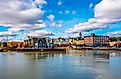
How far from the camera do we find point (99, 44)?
198 metres

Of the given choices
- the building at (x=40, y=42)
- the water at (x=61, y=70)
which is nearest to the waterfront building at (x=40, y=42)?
the building at (x=40, y=42)

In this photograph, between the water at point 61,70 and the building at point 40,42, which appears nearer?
the water at point 61,70

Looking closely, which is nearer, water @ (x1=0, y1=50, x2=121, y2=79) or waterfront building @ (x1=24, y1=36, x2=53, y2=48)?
water @ (x1=0, y1=50, x2=121, y2=79)

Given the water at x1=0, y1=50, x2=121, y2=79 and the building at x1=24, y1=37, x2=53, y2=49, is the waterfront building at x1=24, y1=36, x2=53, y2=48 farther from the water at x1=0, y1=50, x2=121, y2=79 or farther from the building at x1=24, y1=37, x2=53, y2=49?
the water at x1=0, y1=50, x2=121, y2=79

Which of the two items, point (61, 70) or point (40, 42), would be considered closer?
point (61, 70)

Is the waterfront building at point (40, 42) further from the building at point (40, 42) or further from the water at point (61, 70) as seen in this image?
the water at point (61, 70)

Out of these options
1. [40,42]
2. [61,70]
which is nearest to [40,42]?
[40,42]

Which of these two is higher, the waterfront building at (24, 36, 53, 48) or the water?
the waterfront building at (24, 36, 53, 48)

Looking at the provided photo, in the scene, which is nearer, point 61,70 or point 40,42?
point 61,70

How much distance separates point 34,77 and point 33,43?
148157 mm

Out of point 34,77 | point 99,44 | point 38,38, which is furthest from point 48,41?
point 34,77

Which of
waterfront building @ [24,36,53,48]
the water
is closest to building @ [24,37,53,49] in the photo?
waterfront building @ [24,36,53,48]

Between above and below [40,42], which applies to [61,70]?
below

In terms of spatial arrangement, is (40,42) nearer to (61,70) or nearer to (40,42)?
(40,42)
